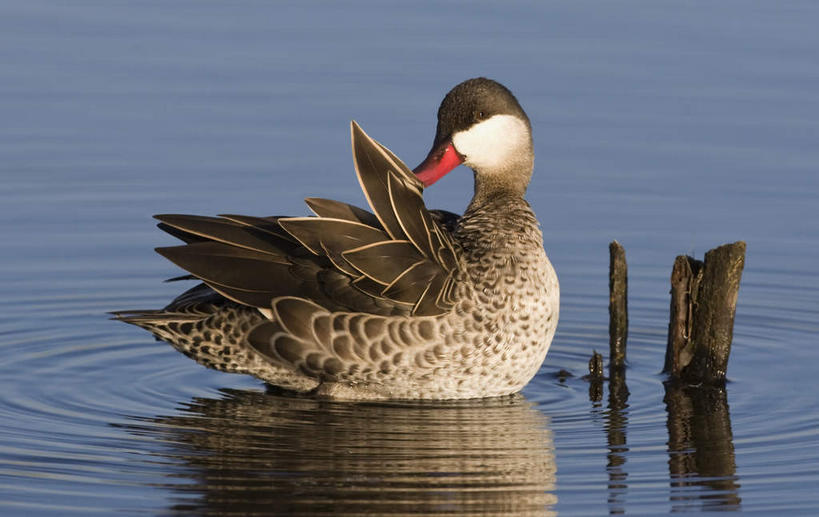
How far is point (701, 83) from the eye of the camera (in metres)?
16.6

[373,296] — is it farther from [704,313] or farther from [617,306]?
[704,313]

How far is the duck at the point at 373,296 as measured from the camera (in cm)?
985

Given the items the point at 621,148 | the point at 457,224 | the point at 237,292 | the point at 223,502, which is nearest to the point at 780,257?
the point at 621,148

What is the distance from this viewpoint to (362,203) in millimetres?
13789

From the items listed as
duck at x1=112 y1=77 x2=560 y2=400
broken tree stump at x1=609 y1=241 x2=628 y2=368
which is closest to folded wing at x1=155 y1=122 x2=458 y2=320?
duck at x1=112 y1=77 x2=560 y2=400

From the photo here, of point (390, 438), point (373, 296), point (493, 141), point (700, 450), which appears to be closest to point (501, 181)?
point (493, 141)

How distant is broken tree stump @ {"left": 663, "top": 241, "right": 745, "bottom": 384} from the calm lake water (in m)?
0.24

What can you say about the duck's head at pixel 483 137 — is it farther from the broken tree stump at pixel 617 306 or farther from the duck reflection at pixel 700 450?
the duck reflection at pixel 700 450

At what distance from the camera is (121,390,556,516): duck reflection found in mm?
8336

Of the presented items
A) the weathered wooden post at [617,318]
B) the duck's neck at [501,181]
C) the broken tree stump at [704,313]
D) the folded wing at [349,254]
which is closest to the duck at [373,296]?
the folded wing at [349,254]

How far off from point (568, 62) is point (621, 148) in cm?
192

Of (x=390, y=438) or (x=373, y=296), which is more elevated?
(x=373, y=296)

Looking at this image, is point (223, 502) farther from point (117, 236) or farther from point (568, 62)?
point (568, 62)

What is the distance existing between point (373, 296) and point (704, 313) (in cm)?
218
